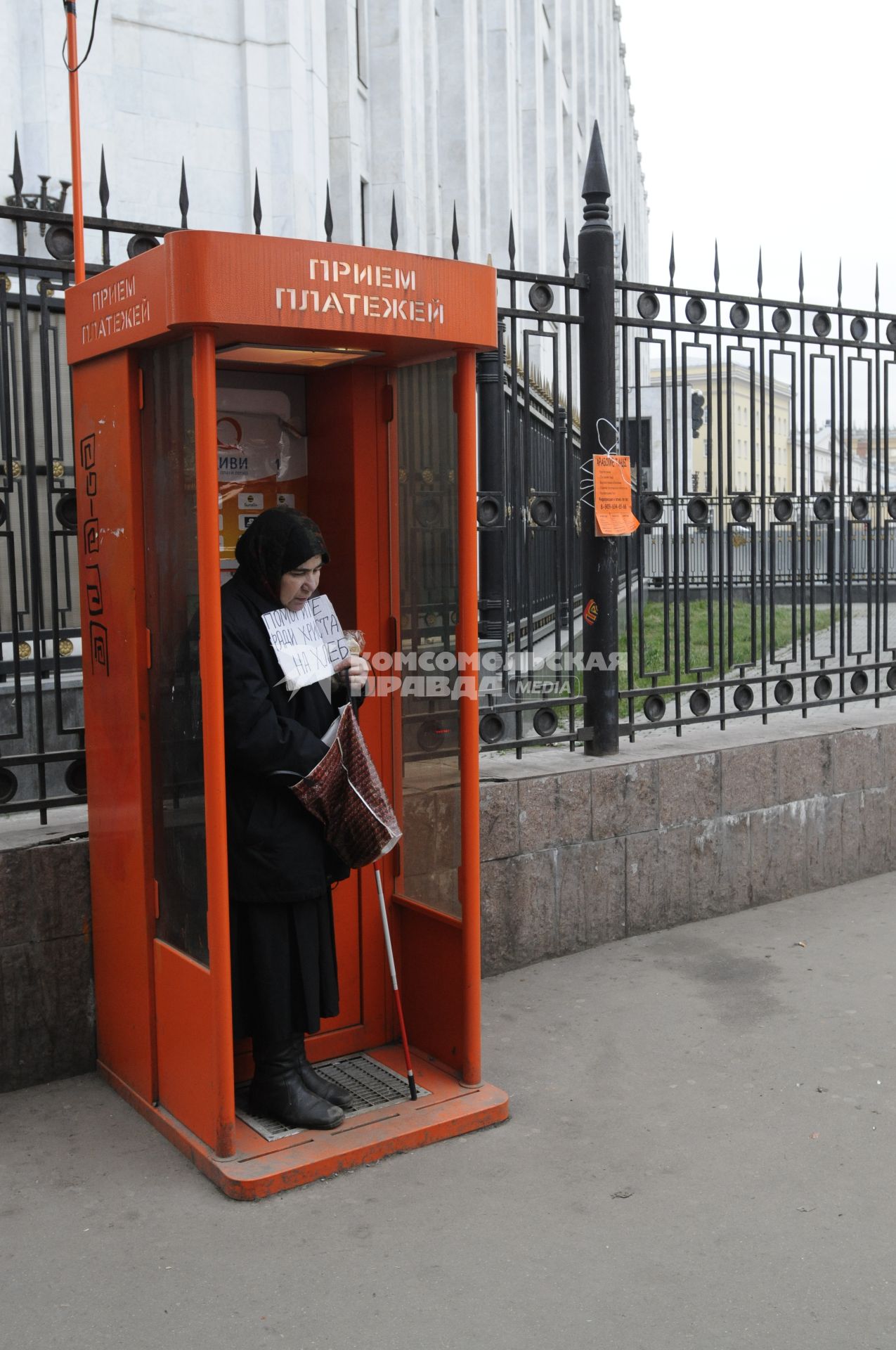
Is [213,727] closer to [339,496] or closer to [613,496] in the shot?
[339,496]

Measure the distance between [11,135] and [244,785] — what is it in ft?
35.9

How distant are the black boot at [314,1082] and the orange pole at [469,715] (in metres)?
0.41

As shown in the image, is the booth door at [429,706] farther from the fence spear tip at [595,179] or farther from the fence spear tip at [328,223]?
the fence spear tip at [595,179]

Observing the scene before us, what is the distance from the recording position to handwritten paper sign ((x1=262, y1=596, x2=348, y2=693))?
373cm

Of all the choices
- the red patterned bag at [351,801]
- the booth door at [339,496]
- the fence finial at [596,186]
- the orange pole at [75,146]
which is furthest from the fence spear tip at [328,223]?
the red patterned bag at [351,801]

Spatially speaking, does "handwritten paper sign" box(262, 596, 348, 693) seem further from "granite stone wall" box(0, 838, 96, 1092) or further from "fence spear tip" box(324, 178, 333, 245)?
"fence spear tip" box(324, 178, 333, 245)

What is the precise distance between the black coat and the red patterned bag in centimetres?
5

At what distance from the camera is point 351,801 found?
3707 millimetres

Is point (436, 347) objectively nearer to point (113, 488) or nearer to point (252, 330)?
point (252, 330)

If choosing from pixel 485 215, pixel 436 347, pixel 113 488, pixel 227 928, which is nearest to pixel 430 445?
pixel 436 347

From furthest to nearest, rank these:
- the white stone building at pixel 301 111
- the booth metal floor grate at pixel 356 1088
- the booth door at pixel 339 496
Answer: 1. the white stone building at pixel 301 111
2. the booth door at pixel 339 496
3. the booth metal floor grate at pixel 356 1088

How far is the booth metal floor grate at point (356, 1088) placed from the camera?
378 cm

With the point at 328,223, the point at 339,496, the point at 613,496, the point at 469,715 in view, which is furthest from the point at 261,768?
the point at 613,496

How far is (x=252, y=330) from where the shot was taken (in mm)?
3469
